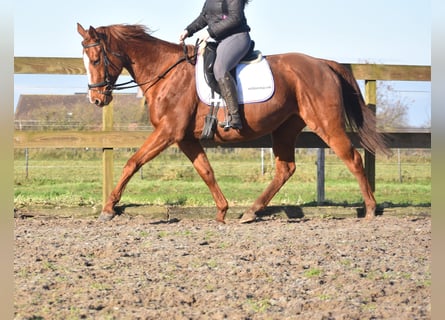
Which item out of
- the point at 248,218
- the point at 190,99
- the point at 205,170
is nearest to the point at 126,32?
the point at 190,99

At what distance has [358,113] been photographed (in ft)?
28.3

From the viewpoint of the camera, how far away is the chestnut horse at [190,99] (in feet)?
26.0

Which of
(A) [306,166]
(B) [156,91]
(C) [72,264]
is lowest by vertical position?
(A) [306,166]

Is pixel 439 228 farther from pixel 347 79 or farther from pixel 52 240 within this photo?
pixel 347 79

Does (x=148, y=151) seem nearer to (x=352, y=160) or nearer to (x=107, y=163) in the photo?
(x=107, y=163)

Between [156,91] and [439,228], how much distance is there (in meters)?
5.95

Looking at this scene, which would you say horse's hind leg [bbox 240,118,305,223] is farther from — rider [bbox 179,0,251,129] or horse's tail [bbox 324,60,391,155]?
rider [bbox 179,0,251,129]

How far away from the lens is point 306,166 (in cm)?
2164

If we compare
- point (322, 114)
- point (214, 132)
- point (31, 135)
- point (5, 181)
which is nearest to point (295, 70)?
point (322, 114)

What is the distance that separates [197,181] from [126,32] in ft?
27.9

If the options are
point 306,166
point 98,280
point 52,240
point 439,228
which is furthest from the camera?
point 306,166

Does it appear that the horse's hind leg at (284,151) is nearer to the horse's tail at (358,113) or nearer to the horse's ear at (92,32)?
the horse's tail at (358,113)

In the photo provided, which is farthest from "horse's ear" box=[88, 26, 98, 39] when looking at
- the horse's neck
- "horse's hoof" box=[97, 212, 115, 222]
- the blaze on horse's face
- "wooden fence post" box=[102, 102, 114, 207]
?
"horse's hoof" box=[97, 212, 115, 222]

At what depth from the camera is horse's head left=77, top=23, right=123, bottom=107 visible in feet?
26.1
